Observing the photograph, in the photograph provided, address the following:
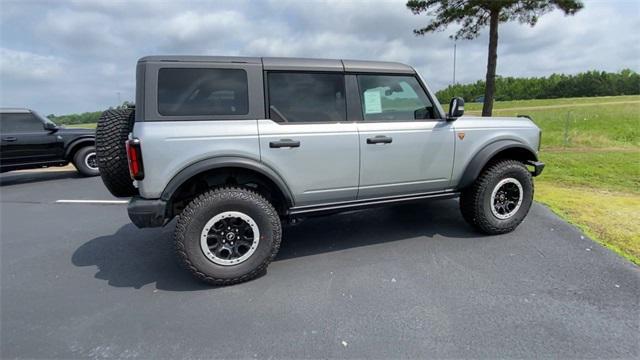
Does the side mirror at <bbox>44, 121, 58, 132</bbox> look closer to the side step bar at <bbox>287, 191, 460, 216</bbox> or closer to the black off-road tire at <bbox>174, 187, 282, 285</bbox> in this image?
the black off-road tire at <bbox>174, 187, 282, 285</bbox>

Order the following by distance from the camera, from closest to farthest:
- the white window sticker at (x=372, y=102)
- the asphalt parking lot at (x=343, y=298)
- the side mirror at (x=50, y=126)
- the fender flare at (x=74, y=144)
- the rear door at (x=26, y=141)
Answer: the asphalt parking lot at (x=343, y=298)
the white window sticker at (x=372, y=102)
the rear door at (x=26, y=141)
the side mirror at (x=50, y=126)
the fender flare at (x=74, y=144)

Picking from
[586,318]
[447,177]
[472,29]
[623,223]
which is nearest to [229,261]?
[447,177]

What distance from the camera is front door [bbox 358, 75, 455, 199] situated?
11.0 ft

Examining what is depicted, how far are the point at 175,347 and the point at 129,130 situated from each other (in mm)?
1933

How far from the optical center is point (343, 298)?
2729 mm

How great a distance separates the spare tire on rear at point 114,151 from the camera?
3047 millimetres

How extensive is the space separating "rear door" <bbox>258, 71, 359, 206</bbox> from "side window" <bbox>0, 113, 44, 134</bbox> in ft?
26.0

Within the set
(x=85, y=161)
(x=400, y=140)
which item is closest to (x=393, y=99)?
(x=400, y=140)

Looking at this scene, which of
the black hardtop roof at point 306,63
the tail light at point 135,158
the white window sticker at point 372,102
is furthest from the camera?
the white window sticker at point 372,102

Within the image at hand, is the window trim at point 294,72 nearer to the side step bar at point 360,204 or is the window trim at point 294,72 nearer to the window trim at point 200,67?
the window trim at point 200,67

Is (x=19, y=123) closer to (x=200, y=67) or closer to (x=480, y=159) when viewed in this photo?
(x=200, y=67)

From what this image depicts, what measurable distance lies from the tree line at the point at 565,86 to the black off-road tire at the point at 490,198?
249ft

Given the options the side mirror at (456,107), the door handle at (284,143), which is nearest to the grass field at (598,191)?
the side mirror at (456,107)

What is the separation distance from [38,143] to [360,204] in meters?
8.33
